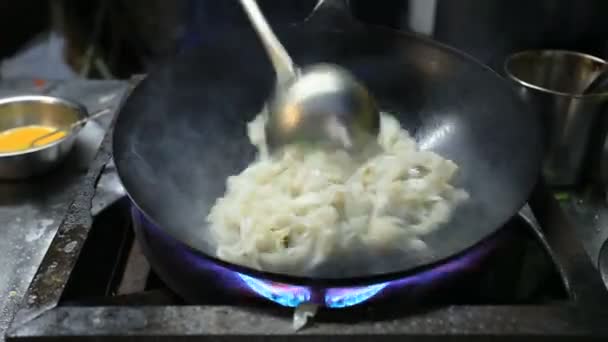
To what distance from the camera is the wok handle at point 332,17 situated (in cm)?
145

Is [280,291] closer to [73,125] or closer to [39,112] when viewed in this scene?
[73,125]

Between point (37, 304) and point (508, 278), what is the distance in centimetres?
86

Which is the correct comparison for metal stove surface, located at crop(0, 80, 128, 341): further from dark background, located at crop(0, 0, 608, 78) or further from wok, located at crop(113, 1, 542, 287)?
dark background, located at crop(0, 0, 608, 78)

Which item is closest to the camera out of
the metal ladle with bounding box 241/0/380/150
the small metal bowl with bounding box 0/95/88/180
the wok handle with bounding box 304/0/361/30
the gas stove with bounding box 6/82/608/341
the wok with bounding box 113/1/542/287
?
the gas stove with bounding box 6/82/608/341

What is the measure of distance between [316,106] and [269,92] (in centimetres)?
26

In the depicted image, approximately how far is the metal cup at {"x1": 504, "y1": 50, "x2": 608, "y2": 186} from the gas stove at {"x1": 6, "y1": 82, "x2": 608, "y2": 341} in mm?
260

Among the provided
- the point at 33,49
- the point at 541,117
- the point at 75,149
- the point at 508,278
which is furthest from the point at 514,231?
the point at 33,49

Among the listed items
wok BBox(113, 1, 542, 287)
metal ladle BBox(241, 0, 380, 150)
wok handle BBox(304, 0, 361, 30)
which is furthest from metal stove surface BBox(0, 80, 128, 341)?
wok handle BBox(304, 0, 361, 30)

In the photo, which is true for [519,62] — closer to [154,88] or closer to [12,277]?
[154,88]

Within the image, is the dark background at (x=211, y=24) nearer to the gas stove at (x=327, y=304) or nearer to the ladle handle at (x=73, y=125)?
the ladle handle at (x=73, y=125)

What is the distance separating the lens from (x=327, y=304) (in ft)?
3.09

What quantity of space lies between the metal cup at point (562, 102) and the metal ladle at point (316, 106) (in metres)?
0.37

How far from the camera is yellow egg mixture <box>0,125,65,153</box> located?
4.94 ft

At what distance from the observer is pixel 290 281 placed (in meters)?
0.87
